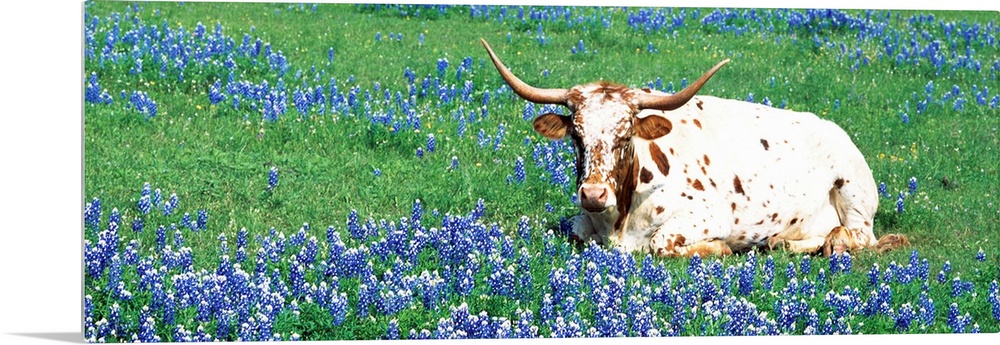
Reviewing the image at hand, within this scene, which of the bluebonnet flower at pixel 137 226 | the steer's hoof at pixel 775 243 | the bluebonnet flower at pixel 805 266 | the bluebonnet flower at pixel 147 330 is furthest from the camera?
the steer's hoof at pixel 775 243

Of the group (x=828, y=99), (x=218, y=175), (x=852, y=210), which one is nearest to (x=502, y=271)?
(x=218, y=175)

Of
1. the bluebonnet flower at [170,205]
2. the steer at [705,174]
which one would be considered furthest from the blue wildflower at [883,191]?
the bluebonnet flower at [170,205]


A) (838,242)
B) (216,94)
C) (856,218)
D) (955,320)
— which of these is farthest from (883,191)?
(216,94)

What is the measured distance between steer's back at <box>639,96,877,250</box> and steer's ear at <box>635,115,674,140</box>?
42cm

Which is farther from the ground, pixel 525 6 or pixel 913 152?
pixel 525 6

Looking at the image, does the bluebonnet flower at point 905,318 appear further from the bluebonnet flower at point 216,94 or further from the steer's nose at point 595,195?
the bluebonnet flower at point 216,94

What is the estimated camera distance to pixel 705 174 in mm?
10633

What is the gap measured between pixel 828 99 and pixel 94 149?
195 inches

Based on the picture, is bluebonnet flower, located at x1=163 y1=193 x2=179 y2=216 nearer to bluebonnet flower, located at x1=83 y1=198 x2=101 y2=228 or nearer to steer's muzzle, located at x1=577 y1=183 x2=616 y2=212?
bluebonnet flower, located at x1=83 y1=198 x2=101 y2=228

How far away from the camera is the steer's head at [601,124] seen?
9773mm

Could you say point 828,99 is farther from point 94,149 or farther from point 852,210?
point 94,149

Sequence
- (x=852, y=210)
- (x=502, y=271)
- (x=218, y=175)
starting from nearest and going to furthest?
(x=502, y=271) → (x=218, y=175) → (x=852, y=210)

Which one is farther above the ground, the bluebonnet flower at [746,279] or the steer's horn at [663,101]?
the steer's horn at [663,101]

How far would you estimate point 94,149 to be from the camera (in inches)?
380
